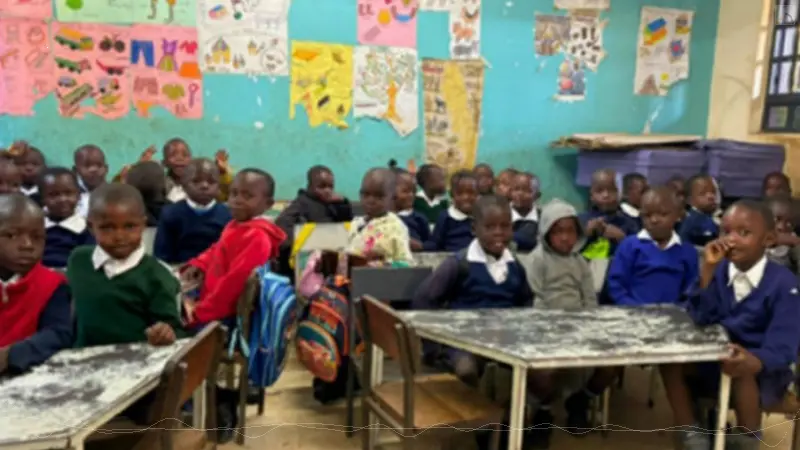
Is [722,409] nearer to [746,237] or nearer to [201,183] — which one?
[746,237]

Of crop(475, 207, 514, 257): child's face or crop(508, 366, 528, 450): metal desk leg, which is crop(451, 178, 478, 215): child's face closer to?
crop(475, 207, 514, 257): child's face

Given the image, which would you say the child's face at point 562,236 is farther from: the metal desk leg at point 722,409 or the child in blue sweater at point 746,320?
the metal desk leg at point 722,409

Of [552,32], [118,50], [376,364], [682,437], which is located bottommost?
[682,437]

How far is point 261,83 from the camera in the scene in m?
5.15

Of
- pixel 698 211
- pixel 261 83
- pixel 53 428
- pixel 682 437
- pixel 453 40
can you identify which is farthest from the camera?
pixel 453 40

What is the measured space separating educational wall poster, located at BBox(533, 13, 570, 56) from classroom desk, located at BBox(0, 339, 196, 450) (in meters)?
4.63

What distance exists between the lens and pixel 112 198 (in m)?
2.18

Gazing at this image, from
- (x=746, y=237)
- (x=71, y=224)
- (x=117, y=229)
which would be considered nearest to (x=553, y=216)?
(x=746, y=237)

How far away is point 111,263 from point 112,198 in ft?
0.70

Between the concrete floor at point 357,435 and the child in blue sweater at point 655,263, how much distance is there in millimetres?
626

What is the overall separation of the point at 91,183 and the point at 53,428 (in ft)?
10.9

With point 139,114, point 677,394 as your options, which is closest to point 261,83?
point 139,114

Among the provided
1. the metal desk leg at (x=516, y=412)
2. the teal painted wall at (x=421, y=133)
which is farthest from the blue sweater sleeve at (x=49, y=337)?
the teal painted wall at (x=421, y=133)

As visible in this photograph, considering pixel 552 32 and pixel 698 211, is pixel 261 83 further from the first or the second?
pixel 698 211
